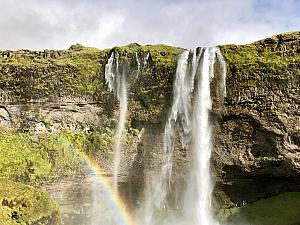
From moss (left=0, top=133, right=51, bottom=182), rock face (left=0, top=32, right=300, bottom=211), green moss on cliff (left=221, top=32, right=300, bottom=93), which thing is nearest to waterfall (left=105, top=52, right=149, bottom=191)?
rock face (left=0, top=32, right=300, bottom=211)

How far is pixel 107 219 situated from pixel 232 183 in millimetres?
11146

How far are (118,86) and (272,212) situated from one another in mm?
17639

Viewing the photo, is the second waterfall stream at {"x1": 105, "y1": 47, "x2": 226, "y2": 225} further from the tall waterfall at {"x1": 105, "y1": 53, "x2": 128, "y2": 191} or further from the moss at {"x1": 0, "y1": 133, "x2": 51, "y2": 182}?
the moss at {"x1": 0, "y1": 133, "x2": 51, "y2": 182}

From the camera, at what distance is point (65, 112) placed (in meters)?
48.7

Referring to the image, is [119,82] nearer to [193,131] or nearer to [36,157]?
[193,131]

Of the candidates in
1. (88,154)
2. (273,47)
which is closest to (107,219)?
(88,154)

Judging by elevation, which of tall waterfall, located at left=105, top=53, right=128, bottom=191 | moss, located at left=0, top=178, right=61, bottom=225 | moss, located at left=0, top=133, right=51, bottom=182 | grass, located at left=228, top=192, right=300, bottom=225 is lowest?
grass, located at left=228, top=192, right=300, bottom=225

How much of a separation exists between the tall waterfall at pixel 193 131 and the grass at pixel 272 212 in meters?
2.61

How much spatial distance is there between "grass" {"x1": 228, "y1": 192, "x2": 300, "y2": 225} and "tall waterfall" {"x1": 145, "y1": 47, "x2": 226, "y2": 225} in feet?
8.58

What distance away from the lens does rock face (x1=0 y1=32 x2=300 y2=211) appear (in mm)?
41312

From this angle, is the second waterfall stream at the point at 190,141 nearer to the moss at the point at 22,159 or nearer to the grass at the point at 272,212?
the grass at the point at 272,212

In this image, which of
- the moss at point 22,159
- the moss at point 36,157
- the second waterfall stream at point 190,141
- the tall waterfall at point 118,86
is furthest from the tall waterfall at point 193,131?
the moss at point 22,159

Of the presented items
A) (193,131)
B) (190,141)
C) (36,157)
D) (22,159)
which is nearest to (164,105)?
(193,131)

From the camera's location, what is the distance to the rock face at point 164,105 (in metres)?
41.3
